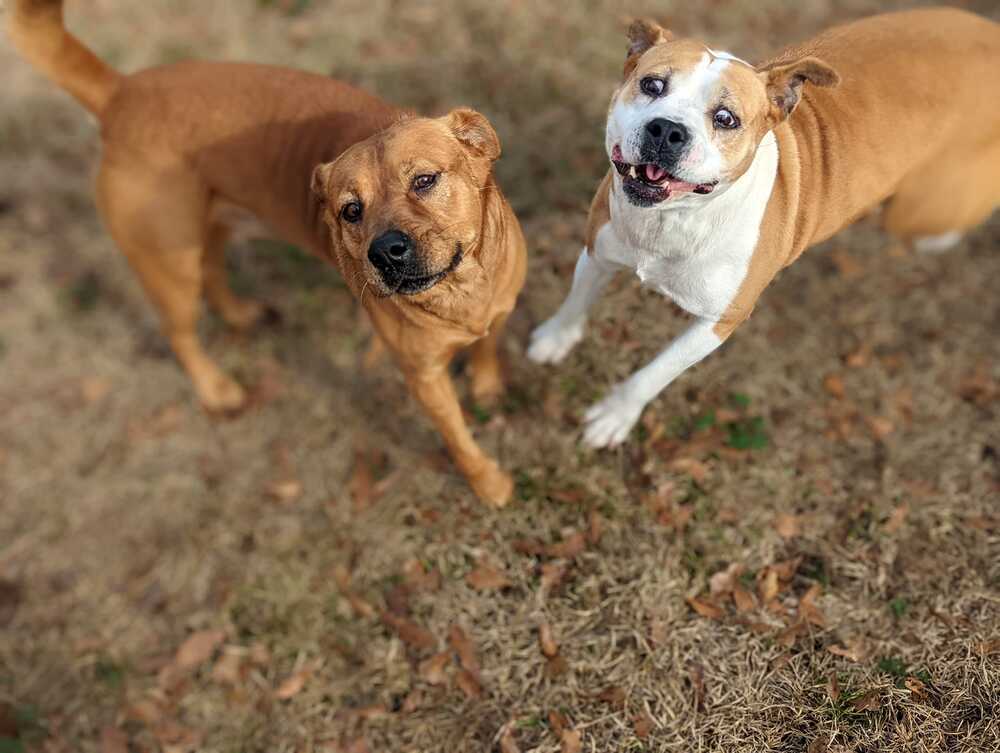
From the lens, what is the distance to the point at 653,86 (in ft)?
8.15

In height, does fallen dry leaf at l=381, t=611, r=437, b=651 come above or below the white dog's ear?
below

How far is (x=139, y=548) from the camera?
4.30 metres

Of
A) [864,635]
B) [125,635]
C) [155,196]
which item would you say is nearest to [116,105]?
[155,196]

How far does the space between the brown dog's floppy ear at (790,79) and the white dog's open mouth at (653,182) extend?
41 centimetres

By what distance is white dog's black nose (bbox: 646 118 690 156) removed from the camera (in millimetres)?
2354

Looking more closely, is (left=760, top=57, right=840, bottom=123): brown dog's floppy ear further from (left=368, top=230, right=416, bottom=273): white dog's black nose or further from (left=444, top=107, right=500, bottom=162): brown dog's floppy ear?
(left=368, top=230, right=416, bottom=273): white dog's black nose

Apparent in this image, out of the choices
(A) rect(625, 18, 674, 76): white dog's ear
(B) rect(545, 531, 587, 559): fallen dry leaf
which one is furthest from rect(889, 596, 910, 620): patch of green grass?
(A) rect(625, 18, 674, 76): white dog's ear

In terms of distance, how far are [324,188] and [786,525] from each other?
2.59 metres

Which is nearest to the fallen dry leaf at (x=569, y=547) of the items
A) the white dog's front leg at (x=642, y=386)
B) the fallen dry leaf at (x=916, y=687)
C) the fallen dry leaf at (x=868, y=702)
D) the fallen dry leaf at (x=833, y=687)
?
the white dog's front leg at (x=642, y=386)

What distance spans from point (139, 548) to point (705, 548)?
3146 mm

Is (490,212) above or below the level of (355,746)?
above

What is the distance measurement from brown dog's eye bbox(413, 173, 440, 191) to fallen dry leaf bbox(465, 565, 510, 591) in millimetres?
1905

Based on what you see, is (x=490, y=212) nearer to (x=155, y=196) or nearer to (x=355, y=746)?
(x=155, y=196)

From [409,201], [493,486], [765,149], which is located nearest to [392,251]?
[409,201]
